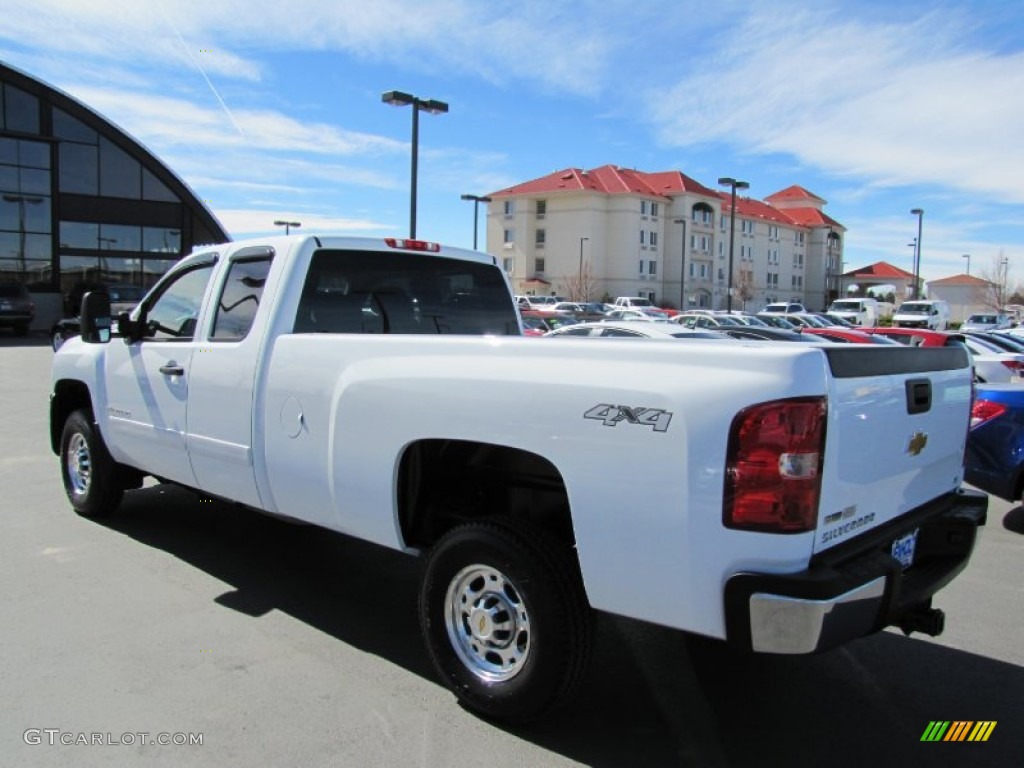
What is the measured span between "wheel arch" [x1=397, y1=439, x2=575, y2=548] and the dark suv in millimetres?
31793

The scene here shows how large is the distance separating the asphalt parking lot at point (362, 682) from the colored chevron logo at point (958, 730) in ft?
0.11

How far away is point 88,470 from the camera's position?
19.8 feet

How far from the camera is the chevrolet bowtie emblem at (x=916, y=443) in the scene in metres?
3.09

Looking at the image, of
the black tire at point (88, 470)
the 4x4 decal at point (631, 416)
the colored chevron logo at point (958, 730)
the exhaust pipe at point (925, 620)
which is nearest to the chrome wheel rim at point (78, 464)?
the black tire at point (88, 470)

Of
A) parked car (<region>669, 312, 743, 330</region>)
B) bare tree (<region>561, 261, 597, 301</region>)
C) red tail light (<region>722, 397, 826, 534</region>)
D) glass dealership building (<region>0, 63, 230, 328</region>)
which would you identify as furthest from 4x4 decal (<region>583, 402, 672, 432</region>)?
bare tree (<region>561, 261, 597, 301</region>)

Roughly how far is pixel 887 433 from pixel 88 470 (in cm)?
558

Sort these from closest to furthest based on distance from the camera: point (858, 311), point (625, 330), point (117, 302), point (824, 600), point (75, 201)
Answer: point (824, 600) < point (625, 330) < point (117, 302) < point (75, 201) < point (858, 311)

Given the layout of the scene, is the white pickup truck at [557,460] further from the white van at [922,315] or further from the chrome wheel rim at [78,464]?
the white van at [922,315]

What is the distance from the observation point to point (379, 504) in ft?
11.5

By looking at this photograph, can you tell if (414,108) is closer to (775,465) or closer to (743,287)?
(775,465)

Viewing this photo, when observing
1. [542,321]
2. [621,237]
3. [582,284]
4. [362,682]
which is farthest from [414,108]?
[621,237]

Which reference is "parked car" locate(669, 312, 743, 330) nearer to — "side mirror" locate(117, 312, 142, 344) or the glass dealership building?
"side mirror" locate(117, 312, 142, 344)

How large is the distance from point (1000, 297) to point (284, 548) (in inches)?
3104

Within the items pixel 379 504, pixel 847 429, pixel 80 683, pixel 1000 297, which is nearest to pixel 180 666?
pixel 80 683
